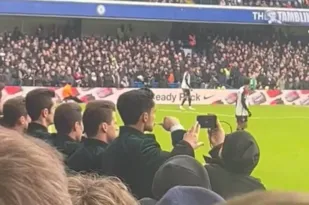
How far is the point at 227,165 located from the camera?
11.8 feet

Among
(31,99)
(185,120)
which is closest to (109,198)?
(31,99)

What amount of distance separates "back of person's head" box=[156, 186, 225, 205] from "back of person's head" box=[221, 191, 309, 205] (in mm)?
1007

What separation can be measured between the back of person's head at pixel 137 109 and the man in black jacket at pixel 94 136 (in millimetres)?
176

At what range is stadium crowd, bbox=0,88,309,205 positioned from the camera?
1.11 meters

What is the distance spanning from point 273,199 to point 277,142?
49.3 feet

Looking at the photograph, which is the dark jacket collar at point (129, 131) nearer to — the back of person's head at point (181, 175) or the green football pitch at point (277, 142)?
the back of person's head at point (181, 175)

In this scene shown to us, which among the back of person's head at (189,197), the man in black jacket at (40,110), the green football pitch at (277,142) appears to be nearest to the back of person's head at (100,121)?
the man in black jacket at (40,110)

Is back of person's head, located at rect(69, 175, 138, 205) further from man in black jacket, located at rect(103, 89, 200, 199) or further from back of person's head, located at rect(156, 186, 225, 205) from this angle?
man in black jacket, located at rect(103, 89, 200, 199)

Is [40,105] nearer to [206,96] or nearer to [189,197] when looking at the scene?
[189,197]

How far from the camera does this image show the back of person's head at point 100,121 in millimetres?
4672

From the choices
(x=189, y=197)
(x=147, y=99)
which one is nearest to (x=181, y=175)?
(x=189, y=197)

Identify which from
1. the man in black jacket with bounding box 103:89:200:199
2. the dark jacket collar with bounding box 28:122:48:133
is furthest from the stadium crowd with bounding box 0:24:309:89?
the man in black jacket with bounding box 103:89:200:199

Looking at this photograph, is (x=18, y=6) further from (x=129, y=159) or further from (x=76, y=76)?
(x=129, y=159)

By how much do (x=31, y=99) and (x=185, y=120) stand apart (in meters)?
14.6
